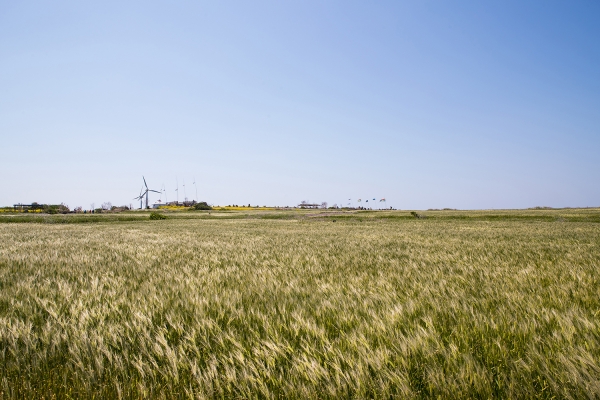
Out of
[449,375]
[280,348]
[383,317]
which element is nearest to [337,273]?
[383,317]

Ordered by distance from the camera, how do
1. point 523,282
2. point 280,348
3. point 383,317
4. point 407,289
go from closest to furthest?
point 280,348
point 383,317
point 407,289
point 523,282

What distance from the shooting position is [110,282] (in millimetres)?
5441

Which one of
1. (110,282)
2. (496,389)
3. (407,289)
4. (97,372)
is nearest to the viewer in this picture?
(496,389)

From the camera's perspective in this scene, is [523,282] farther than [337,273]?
No

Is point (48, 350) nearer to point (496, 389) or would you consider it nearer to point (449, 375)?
point (449, 375)

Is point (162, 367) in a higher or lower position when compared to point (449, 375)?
lower

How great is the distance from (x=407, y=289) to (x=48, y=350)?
14.6 feet

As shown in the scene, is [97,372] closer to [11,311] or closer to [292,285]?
[11,311]

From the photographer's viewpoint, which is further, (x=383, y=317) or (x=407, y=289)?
(x=407, y=289)

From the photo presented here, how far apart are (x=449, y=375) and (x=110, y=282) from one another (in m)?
5.78

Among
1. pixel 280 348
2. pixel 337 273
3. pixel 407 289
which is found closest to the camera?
pixel 280 348

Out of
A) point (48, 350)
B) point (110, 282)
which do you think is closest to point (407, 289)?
point (48, 350)

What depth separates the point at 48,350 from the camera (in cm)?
259

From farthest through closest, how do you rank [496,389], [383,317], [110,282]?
[110,282] → [383,317] → [496,389]
